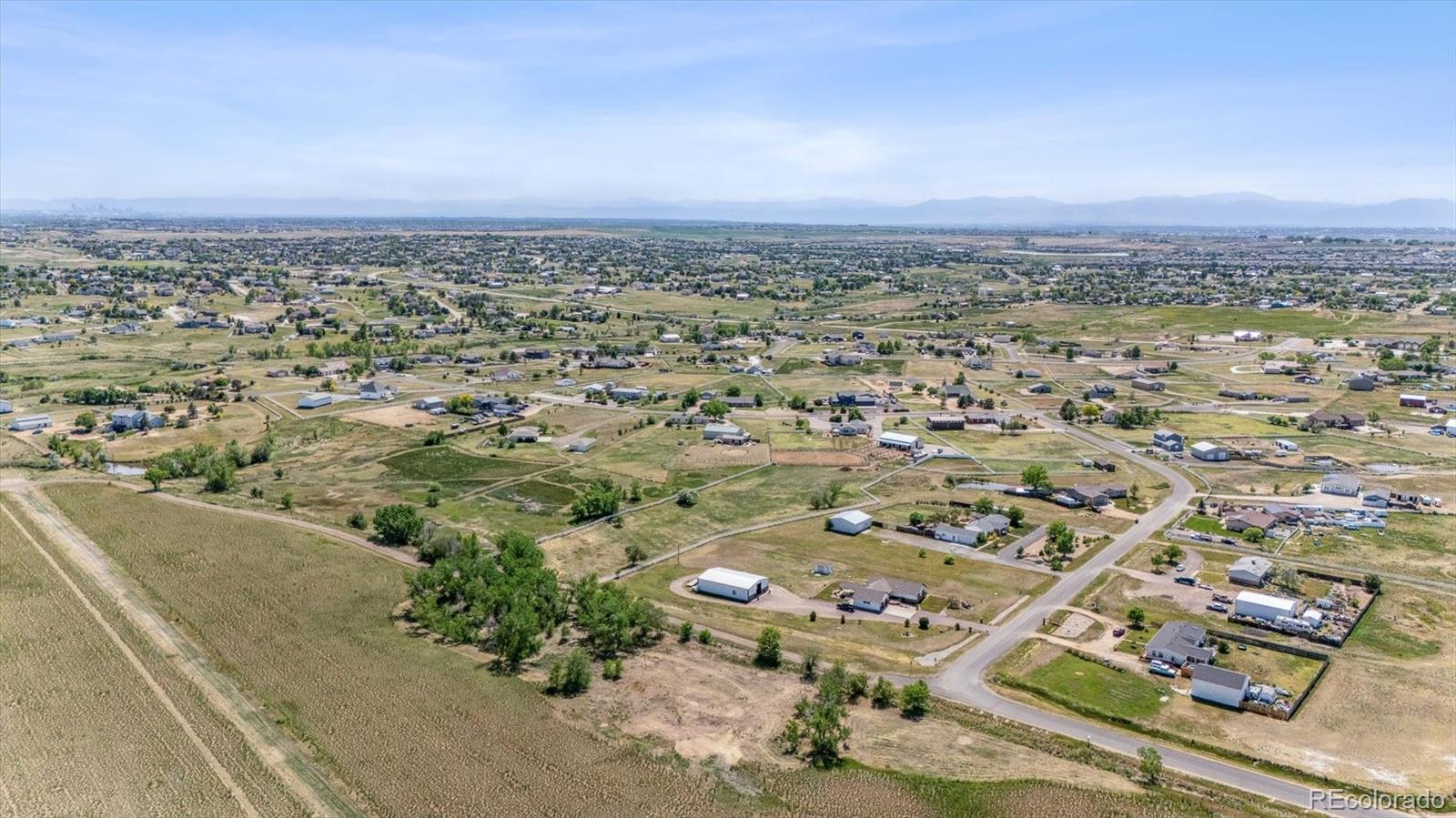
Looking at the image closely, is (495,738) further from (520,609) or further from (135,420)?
(135,420)

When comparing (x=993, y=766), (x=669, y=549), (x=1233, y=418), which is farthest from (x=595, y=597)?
(x=1233, y=418)

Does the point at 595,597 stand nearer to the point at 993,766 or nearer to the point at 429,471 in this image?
the point at 993,766

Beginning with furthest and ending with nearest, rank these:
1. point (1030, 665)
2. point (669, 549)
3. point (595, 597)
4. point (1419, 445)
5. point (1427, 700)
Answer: point (1419, 445) < point (669, 549) < point (595, 597) < point (1030, 665) < point (1427, 700)

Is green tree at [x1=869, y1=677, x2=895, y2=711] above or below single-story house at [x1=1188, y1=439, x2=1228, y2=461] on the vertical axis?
below

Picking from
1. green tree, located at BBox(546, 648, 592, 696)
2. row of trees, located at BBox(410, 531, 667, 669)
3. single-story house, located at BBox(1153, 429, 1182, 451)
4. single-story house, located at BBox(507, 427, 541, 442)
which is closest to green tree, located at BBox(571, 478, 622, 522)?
row of trees, located at BBox(410, 531, 667, 669)

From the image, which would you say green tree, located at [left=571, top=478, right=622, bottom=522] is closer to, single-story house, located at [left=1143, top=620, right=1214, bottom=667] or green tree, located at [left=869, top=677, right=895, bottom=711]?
green tree, located at [left=869, top=677, right=895, bottom=711]

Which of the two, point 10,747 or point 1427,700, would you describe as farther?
point 1427,700

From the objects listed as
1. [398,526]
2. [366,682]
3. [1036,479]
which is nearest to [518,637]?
[366,682]
